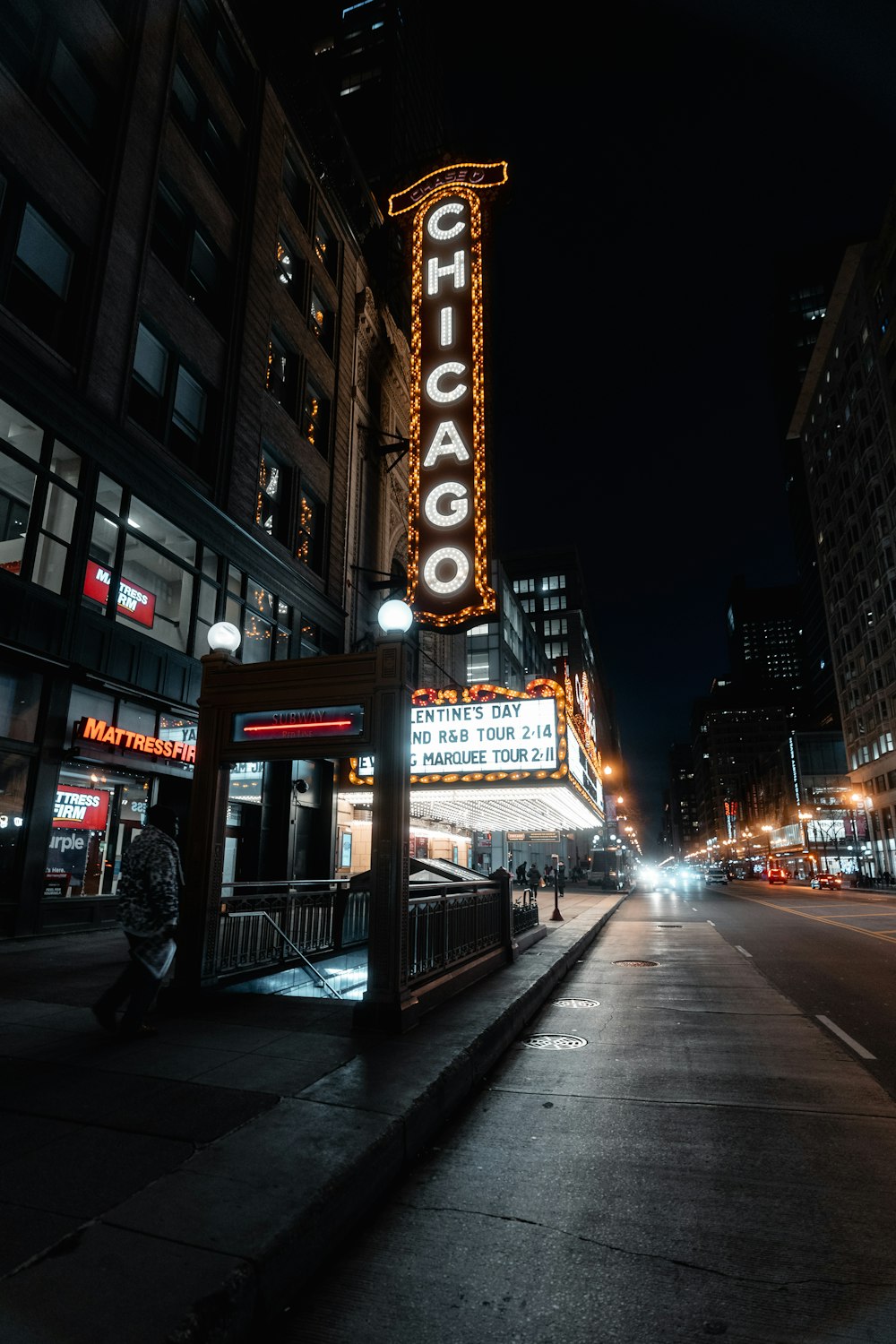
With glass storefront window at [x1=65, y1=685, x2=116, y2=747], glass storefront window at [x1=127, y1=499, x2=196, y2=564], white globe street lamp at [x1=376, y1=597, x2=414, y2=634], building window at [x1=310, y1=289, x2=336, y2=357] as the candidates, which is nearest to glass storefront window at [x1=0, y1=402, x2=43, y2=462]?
glass storefront window at [x1=127, y1=499, x2=196, y2=564]

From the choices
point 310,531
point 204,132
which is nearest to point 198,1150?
point 310,531

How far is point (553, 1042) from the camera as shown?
7.51 meters

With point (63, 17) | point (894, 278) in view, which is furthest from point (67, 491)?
point (894, 278)

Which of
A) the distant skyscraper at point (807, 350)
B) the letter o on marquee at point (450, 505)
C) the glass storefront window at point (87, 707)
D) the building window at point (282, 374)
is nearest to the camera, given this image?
the glass storefront window at point (87, 707)

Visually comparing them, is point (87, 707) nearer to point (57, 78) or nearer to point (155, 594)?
point (155, 594)

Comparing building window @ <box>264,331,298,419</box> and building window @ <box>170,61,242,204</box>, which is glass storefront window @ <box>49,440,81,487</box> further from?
building window @ <box>170,61,242,204</box>

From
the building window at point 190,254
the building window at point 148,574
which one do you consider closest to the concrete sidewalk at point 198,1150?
the building window at point 148,574

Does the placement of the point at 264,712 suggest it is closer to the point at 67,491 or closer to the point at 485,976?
the point at 485,976

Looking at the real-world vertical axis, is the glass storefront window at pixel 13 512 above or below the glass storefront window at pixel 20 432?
below

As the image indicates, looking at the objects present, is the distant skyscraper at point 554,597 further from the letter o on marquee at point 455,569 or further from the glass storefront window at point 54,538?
the glass storefront window at point 54,538

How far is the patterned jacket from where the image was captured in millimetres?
6418

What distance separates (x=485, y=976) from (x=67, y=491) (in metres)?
11.5

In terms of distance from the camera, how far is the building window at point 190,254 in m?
17.2

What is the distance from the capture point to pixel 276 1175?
11.4ft
